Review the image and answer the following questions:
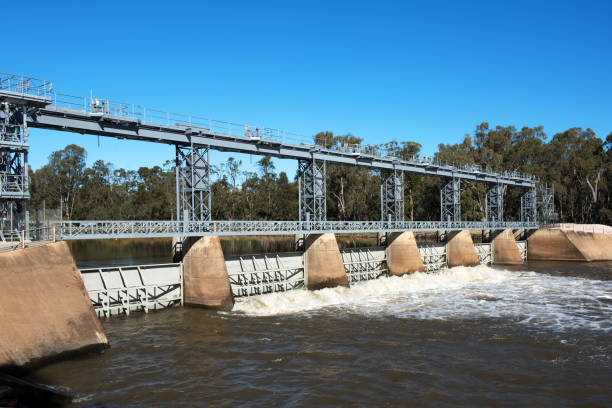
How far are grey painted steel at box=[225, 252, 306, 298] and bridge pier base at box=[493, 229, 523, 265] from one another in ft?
93.9

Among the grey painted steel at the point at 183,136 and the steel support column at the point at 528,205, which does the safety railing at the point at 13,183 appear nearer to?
the grey painted steel at the point at 183,136

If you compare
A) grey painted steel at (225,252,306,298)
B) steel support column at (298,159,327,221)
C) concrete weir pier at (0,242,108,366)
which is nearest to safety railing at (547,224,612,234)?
steel support column at (298,159,327,221)

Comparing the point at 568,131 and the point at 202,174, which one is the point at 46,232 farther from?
the point at 568,131

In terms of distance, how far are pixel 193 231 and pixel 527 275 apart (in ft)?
97.3

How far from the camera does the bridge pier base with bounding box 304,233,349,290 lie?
3072cm

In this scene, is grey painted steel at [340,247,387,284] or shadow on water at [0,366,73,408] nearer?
shadow on water at [0,366,73,408]

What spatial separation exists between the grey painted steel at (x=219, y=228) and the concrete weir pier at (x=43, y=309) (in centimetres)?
312

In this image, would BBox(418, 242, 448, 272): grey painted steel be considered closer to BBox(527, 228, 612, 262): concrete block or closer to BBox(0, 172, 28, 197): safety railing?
BBox(527, 228, 612, 262): concrete block

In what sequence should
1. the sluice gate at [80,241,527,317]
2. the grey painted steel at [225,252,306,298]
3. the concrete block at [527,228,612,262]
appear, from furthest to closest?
the concrete block at [527,228,612,262] → the grey painted steel at [225,252,306,298] → the sluice gate at [80,241,527,317]

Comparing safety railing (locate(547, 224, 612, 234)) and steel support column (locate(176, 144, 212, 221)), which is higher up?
steel support column (locate(176, 144, 212, 221))

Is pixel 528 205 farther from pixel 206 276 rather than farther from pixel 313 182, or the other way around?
pixel 206 276

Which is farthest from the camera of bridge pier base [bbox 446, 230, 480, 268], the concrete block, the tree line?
the tree line

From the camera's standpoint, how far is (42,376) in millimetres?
14188

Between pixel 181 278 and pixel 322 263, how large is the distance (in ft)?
32.2
